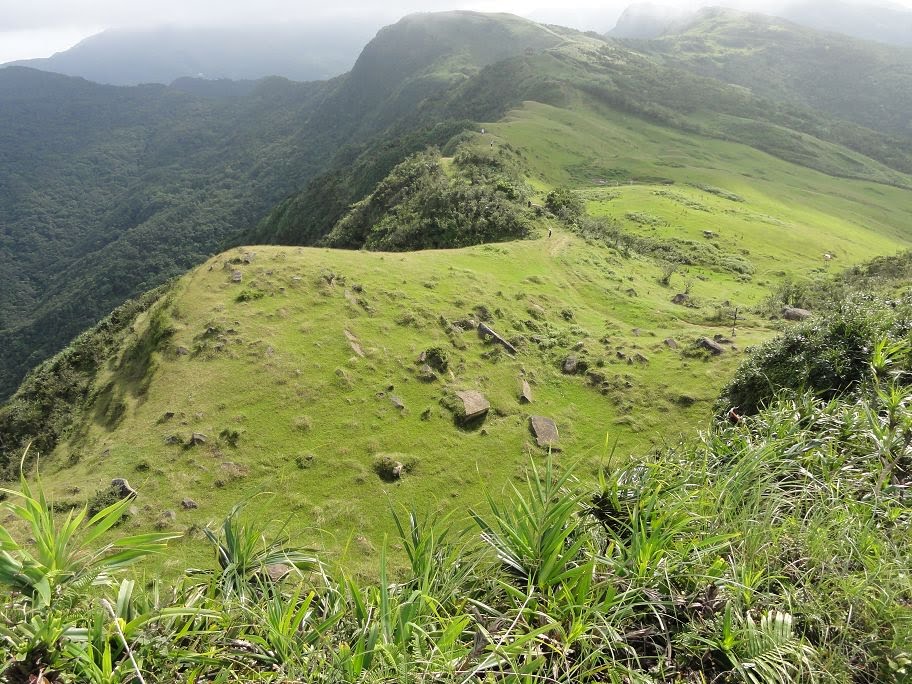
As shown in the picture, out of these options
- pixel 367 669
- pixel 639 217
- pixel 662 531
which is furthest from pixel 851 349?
pixel 639 217

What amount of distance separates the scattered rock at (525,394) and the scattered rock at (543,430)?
50.5 inches

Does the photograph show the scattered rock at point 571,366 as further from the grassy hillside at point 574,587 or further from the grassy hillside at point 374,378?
the grassy hillside at point 574,587

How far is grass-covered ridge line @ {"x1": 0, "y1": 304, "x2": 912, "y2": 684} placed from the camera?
298cm

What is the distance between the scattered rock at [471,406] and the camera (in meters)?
25.1

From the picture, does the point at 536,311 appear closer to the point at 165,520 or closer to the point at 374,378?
the point at 374,378

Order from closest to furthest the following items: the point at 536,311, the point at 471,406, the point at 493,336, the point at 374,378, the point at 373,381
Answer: the point at 471,406 < the point at 373,381 < the point at 374,378 < the point at 493,336 < the point at 536,311

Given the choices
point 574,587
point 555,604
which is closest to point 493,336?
point 574,587

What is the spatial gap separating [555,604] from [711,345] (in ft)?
102

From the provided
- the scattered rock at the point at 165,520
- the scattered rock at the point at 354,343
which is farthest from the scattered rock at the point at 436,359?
the scattered rock at the point at 165,520

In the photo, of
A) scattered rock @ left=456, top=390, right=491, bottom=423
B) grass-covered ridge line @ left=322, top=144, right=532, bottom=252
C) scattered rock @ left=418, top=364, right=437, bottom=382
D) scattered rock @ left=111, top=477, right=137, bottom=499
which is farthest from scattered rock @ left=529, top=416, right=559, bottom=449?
grass-covered ridge line @ left=322, top=144, right=532, bottom=252

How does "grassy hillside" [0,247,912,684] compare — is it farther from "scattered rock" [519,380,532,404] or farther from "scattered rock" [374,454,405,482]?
"scattered rock" [519,380,532,404]

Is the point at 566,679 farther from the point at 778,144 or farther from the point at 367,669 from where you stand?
the point at 778,144

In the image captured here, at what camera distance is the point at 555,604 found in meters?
3.50

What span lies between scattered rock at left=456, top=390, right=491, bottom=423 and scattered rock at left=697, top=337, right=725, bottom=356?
14.9 m
